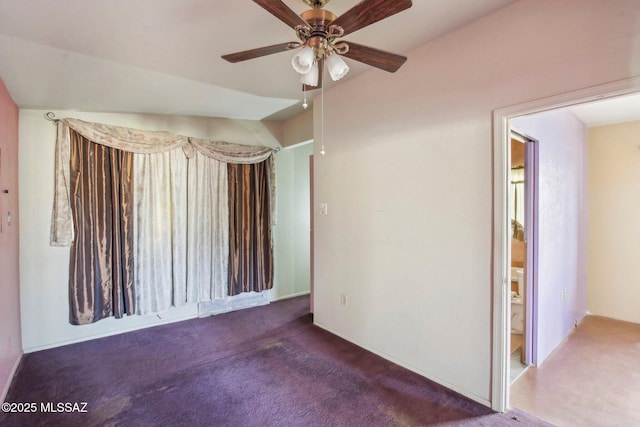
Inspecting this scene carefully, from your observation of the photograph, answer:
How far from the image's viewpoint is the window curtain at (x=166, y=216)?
301 cm

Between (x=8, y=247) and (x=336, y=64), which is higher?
(x=336, y=64)

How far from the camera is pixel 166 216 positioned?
11.6 ft

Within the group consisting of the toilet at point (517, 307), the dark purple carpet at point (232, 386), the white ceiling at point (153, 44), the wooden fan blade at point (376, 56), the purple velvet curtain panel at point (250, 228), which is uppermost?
the white ceiling at point (153, 44)

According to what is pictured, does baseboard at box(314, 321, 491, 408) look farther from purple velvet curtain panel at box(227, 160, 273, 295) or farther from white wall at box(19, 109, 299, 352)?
white wall at box(19, 109, 299, 352)

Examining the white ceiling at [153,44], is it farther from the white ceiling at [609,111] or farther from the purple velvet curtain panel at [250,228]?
the white ceiling at [609,111]

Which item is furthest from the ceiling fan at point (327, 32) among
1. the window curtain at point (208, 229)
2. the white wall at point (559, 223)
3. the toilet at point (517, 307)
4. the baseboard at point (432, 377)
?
the toilet at point (517, 307)

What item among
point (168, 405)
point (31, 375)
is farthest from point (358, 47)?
point (31, 375)

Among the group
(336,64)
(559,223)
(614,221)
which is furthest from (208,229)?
(614,221)

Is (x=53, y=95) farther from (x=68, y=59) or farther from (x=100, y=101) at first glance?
(x=68, y=59)

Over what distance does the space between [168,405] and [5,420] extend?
1003mm

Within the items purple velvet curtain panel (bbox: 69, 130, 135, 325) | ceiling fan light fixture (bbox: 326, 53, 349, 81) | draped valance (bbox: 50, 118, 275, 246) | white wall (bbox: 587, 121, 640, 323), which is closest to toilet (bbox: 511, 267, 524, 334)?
white wall (bbox: 587, 121, 640, 323)

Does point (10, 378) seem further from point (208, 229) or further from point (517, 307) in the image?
point (517, 307)

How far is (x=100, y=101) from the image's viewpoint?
2.85 metres

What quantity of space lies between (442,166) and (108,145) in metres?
3.23
